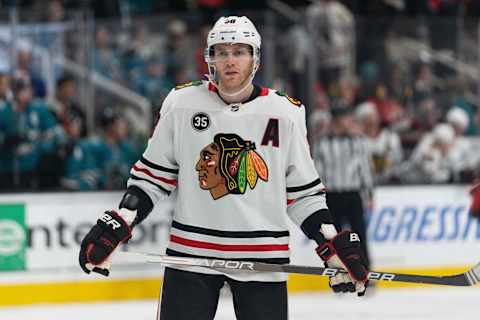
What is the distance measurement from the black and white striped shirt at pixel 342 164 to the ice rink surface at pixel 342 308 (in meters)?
0.68

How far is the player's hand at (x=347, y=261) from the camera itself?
3.06m

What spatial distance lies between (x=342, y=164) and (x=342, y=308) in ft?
3.54

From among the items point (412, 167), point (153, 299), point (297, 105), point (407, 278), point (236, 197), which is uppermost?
point (297, 105)

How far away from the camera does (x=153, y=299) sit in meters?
6.80

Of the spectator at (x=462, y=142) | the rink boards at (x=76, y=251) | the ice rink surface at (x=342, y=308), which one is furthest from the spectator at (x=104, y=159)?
the spectator at (x=462, y=142)

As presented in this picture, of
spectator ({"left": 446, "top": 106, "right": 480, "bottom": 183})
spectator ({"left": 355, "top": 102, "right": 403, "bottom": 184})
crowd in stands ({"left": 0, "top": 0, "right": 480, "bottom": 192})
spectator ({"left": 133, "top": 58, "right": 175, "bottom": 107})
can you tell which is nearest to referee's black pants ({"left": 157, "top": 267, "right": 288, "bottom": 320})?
crowd in stands ({"left": 0, "top": 0, "right": 480, "bottom": 192})

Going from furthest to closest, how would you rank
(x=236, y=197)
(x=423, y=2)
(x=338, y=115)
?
(x=423, y=2) < (x=338, y=115) < (x=236, y=197)

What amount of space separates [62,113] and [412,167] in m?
2.42

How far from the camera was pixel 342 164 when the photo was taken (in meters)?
7.17

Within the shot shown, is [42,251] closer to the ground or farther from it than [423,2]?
closer to the ground

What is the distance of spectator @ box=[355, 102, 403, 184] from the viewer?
25.6ft

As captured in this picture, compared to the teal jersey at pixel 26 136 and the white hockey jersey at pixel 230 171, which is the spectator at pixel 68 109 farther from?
the white hockey jersey at pixel 230 171

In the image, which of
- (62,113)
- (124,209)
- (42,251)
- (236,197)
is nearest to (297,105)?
(236,197)

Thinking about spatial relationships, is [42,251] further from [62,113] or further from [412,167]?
[412,167]
